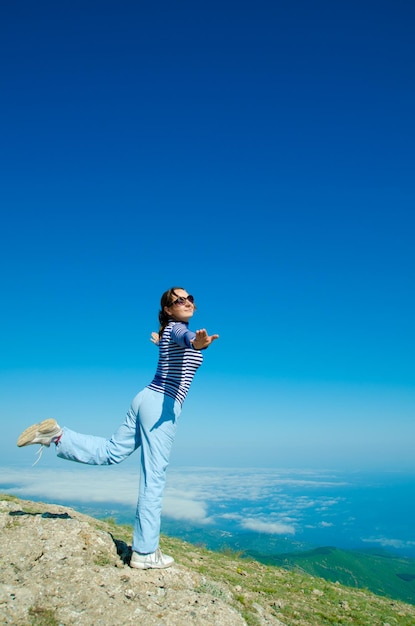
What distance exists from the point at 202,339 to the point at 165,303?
1.56 metres

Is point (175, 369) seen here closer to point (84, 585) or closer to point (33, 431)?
point (33, 431)

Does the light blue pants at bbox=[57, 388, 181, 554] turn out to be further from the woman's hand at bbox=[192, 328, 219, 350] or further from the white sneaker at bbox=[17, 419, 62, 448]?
the woman's hand at bbox=[192, 328, 219, 350]

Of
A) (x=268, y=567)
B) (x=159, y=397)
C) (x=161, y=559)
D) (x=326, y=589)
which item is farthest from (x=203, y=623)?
(x=268, y=567)

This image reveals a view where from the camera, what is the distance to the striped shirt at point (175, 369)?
571 cm

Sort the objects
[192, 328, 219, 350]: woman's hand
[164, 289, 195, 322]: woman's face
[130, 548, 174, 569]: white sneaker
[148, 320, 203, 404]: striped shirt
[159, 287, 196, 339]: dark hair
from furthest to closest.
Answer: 1. [159, 287, 196, 339]: dark hair
2. [164, 289, 195, 322]: woman's face
3. [148, 320, 203, 404]: striped shirt
4. [130, 548, 174, 569]: white sneaker
5. [192, 328, 219, 350]: woman's hand

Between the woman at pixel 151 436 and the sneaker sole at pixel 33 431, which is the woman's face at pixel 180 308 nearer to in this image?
the woman at pixel 151 436

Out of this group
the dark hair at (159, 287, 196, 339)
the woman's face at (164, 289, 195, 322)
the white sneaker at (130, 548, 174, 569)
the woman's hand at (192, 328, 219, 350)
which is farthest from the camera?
the dark hair at (159, 287, 196, 339)

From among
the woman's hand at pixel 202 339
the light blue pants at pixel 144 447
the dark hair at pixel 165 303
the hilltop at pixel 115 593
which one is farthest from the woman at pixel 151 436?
the hilltop at pixel 115 593

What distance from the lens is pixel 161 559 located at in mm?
5551

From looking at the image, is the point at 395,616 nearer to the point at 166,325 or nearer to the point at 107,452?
the point at 107,452

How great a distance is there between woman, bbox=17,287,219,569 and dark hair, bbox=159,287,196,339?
0.10 m

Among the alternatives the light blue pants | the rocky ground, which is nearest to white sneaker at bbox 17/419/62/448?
the light blue pants

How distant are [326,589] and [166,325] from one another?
756cm

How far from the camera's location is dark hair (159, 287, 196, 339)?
6.15 meters
